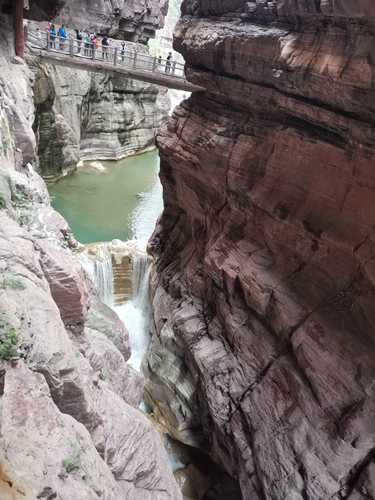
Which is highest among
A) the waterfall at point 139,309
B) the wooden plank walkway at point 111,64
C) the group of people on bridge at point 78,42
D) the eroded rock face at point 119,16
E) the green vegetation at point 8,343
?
the eroded rock face at point 119,16

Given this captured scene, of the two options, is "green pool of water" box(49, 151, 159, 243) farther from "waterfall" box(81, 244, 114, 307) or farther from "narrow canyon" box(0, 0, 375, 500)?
"narrow canyon" box(0, 0, 375, 500)

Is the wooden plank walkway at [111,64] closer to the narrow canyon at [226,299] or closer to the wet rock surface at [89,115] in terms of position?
the narrow canyon at [226,299]

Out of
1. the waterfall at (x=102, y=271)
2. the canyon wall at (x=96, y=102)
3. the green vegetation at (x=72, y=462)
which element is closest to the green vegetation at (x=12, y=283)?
the green vegetation at (x=72, y=462)

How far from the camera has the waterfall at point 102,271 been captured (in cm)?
1334

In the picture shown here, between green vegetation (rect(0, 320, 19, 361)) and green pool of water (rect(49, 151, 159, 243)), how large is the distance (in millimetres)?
13656

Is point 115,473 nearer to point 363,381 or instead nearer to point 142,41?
point 363,381

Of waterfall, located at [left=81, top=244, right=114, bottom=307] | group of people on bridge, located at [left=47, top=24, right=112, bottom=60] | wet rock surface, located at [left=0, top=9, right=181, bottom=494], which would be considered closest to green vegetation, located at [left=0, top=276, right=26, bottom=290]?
wet rock surface, located at [left=0, top=9, right=181, bottom=494]

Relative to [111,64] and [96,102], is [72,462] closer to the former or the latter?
[111,64]

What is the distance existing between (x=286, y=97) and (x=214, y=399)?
6957mm

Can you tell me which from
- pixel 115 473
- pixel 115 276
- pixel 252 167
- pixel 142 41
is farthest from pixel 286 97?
pixel 142 41

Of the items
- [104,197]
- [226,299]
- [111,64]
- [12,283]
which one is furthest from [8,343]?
[104,197]

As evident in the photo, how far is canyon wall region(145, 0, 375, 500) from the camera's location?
22.7ft

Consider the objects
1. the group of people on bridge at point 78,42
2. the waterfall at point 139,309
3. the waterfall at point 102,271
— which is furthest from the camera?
the group of people on bridge at point 78,42

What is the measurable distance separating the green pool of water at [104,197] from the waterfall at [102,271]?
3844mm
